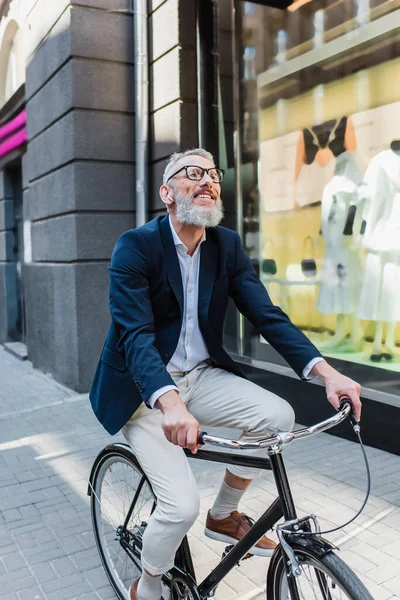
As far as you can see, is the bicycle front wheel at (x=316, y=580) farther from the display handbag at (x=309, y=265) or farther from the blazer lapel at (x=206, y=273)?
the display handbag at (x=309, y=265)

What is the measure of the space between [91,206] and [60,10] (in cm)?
229

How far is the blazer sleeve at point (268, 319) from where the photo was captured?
7.68 feet

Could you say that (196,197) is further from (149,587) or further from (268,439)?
(149,587)

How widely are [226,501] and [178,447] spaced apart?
1.38 ft

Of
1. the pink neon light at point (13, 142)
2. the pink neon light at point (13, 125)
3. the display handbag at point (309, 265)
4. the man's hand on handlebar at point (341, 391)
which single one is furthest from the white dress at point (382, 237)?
the pink neon light at point (13, 125)

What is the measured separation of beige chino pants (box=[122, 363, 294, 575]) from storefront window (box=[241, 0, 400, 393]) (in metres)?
2.92

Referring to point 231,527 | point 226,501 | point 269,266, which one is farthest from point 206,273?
point 269,266

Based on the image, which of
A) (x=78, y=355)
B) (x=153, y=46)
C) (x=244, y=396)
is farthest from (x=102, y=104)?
(x=244, y=396)

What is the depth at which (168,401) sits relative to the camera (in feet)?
6.75

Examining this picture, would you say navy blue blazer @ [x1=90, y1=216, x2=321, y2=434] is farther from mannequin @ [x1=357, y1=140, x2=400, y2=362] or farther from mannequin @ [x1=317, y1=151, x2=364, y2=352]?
mannequin @ [x1=317, y1=151, x2=364, y2=352]

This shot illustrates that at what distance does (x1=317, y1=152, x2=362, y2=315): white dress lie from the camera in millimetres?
5426

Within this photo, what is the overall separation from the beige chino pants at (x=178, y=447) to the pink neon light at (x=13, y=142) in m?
7.14

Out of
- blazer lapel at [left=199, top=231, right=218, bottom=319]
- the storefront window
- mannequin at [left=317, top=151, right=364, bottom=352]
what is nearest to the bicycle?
blazer lapel at [left=199, top=231, right=218, bottom=319]

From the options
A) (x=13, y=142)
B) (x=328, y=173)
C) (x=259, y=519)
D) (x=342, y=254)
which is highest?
(x=13, y=142)
